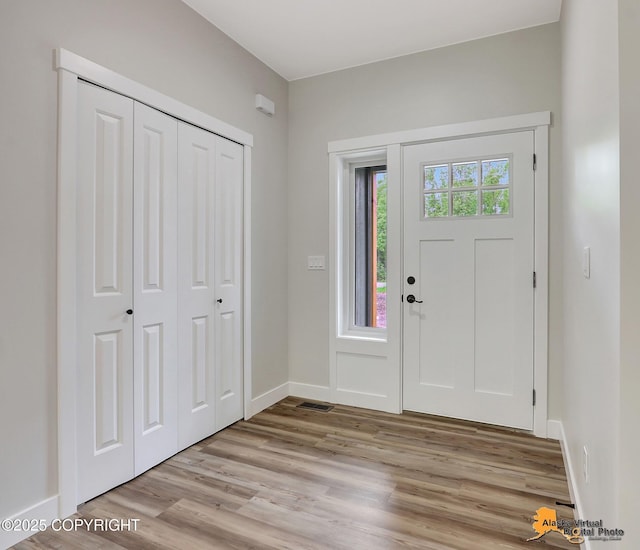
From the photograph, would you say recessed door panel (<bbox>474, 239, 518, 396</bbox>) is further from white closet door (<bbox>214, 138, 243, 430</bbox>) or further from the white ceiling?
white closet door (<bbox>214, 138, 243, 430</bbox>)

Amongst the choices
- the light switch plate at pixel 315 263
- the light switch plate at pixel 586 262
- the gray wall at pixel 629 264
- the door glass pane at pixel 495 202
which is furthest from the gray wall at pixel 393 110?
the gray wall at pixel 629 264

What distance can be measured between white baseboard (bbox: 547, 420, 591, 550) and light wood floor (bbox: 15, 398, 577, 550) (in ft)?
0.20

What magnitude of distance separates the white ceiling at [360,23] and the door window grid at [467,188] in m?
0.88

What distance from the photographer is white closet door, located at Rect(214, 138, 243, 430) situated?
2.81m

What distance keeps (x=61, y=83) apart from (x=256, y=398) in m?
2.40

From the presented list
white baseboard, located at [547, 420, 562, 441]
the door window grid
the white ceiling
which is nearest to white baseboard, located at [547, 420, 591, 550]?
white baseboard, located at [547, 420, 562, 441]

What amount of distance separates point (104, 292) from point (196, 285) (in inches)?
25.5

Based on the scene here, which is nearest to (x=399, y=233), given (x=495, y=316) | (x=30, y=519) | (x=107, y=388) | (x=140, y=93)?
(x=495, y=316)

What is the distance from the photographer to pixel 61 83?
182 centimetres

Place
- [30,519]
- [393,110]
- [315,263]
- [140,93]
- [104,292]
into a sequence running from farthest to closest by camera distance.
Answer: [315,263], [393,110], [140,93], [104,292], [30,519]

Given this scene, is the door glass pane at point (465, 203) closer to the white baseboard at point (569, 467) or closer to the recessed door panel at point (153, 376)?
the white baseboard at point (569, 467)

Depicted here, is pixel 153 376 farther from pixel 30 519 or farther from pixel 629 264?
pixel 629 264

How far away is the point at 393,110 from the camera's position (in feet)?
10.4

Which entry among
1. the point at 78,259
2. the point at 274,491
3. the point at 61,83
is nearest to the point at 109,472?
the point at 274,491
